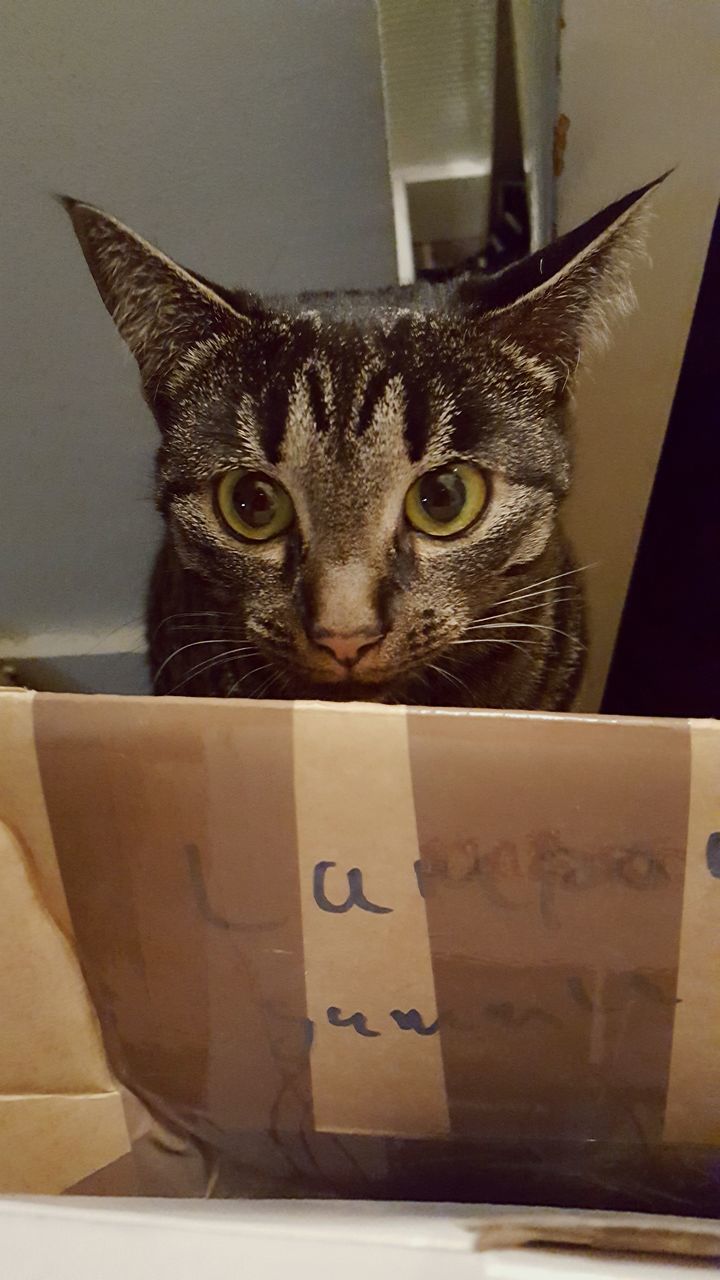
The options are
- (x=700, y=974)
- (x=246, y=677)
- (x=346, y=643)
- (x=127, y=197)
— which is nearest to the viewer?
(x=700, y=974)

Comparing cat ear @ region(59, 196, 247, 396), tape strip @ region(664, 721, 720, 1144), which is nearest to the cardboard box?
tape strip @ region(664, 721, 720, 1144)

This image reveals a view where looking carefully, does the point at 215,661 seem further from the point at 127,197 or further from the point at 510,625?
the point at 127,197

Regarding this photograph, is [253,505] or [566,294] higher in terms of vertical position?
[566,294]

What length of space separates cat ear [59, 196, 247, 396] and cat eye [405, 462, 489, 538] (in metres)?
0.19

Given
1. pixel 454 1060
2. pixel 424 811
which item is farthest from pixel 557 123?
pixel 454 1060

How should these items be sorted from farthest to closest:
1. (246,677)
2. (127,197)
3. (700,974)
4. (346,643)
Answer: (127,197)
(246,677)
(346,643)
(700,974)

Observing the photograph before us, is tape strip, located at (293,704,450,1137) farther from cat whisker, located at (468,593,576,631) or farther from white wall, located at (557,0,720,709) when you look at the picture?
white wall, located at (557,0,720,709)

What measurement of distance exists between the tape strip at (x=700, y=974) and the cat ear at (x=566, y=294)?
1.20ft

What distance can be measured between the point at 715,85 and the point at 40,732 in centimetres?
75

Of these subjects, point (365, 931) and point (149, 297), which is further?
point (149, 297)

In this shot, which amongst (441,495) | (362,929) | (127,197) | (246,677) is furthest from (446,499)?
(127,197)

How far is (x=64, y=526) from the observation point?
1012mm

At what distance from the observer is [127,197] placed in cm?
82

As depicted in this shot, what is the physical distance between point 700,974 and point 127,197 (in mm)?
848
